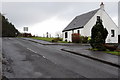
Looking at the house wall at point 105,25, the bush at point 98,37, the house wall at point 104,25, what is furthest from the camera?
the house wall at point 105,25

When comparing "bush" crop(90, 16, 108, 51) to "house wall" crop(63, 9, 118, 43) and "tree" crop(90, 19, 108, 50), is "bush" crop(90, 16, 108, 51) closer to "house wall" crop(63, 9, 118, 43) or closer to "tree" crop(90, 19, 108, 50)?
"tree" crop(90, 19, 108, 50)

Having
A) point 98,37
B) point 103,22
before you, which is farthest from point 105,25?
point 98,37

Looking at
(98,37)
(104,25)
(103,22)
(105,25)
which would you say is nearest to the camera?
(98,37)

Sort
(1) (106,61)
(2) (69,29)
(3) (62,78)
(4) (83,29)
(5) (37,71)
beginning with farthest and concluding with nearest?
(2) (69,29) < (4) (83,29) < (1) (106,61) < (5) (37,71) < (3) (62,78)

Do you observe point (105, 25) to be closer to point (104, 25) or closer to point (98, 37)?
point (104, 25)

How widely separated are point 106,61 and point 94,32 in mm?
7819

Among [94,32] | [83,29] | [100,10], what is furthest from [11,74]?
[100,10]

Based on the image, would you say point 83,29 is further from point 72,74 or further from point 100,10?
point 72,74

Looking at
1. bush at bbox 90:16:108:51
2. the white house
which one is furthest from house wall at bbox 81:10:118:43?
bush at bbox 90:16:108:51

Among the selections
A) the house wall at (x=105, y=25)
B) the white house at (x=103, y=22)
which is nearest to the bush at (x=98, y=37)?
the white house at (x=103, y=22)

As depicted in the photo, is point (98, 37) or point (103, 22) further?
point (103, 22)

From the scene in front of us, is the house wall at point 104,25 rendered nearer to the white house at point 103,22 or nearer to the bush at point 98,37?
the white house at point 103,22

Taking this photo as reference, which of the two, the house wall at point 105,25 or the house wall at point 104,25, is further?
the house wall at point 105,25

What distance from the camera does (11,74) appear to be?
8102 millimetres
